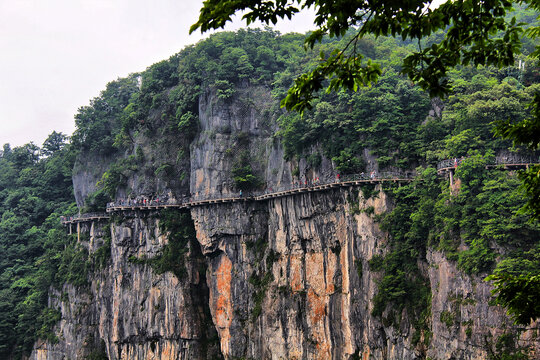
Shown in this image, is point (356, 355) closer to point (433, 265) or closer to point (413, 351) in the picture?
point (413, 351)

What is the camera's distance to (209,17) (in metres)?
5.70

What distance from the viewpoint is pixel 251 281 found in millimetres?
34312

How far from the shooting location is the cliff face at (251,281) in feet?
86.3

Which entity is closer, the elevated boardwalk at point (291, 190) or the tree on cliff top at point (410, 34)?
the tree on cliff top at point (410, 34)

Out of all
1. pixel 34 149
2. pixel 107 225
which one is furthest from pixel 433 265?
pixel 34 149

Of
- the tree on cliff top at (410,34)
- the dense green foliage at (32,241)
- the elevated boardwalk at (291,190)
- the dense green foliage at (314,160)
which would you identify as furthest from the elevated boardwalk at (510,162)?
the dense green foliage at (32,241)

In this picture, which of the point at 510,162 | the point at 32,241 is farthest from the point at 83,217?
the point at 510,162

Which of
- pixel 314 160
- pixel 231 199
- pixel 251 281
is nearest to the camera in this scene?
pixel 314 160

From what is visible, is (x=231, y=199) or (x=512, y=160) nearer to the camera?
(x=512, y=160)

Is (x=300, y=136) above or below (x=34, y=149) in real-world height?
below

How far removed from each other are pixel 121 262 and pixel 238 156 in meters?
11.3

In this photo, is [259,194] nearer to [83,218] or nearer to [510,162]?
[510,162]

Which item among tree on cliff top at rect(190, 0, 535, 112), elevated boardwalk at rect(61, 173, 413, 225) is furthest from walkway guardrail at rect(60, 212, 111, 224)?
tree on cliff top at rect(190, 0, 535, 112)

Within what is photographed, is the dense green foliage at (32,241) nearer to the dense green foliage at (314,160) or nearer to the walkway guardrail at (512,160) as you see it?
the dense green foliage at (314,160)
